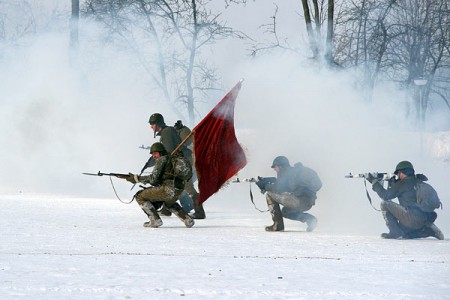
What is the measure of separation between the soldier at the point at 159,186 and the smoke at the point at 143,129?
2421mm

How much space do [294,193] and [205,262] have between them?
4278mm

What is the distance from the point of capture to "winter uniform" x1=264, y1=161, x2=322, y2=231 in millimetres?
14297

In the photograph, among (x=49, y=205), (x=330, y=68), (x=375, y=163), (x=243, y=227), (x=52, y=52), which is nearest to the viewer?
(x=243, y=227)

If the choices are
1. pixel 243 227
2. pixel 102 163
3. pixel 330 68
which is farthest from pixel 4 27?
pixel 243 227

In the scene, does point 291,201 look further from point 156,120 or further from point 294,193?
point 156,120

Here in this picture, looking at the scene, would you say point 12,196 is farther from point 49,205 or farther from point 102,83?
point 102,83

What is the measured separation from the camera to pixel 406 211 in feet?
43.2

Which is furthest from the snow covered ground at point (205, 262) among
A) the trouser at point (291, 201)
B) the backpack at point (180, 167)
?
the backpack at point (180, 167)

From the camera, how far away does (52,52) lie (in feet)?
112

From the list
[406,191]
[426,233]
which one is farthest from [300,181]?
[426,233]

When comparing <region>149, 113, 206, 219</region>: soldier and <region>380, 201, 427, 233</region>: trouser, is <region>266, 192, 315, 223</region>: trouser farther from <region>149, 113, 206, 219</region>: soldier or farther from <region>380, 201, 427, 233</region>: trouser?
<region>149, 113, 206, 219</region>: soldier

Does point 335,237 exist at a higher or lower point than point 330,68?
lower

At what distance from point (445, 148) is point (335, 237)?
29833 millimetres

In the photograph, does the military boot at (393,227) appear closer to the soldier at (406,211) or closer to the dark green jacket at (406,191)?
the soldier at (406,211)
